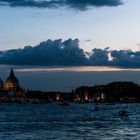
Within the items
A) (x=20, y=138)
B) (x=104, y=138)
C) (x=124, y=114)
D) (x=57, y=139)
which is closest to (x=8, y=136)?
(x=20, y=138)

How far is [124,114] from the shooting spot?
119 meters

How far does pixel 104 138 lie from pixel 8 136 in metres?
10.5

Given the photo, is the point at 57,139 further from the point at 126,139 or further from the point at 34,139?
the point at 126,139

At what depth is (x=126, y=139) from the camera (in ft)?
185

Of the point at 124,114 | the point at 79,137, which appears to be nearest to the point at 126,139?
the point at 79,137

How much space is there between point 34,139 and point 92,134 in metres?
8.30

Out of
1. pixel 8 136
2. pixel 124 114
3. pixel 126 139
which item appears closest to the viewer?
pixel 126 139

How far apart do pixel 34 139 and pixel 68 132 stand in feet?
30.8

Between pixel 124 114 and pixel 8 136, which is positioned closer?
pixel 8 136

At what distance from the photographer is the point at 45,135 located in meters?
62.2

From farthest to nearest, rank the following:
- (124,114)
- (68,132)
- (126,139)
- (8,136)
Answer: (124,114) < (68,132) < (8,136) < (126,139)

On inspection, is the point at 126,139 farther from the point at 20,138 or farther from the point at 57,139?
the point at 20,138

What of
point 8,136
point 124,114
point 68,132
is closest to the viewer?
point 8,136

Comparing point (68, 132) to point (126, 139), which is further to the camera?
point (68, 132)
